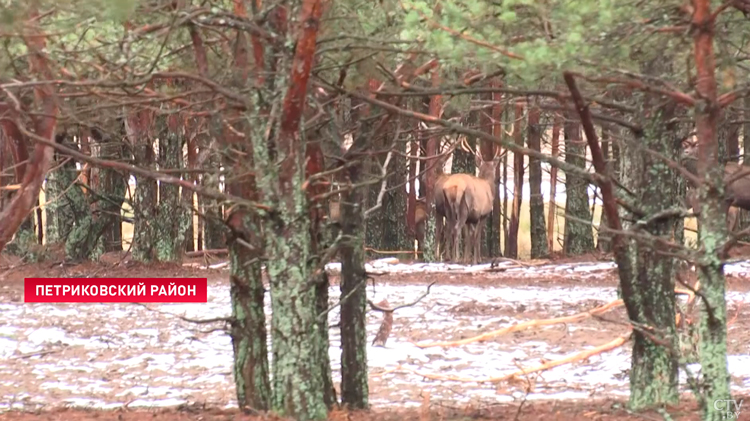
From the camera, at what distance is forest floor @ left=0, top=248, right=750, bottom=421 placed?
24.0 ft

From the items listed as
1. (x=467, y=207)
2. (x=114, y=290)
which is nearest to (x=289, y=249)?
(x=114, y=290)

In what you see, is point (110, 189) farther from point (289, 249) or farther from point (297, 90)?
point (297, 90)

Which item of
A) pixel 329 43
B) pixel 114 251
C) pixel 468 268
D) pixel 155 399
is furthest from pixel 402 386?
pixel 114 251

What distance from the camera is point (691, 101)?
4848 millimetres

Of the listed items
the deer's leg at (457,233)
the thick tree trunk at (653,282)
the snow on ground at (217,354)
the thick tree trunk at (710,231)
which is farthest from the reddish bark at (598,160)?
the deer's leg at (457,233)

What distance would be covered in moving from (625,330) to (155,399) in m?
5.70

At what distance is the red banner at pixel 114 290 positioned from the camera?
48.5 feet

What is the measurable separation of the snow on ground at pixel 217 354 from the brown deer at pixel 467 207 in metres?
5.85

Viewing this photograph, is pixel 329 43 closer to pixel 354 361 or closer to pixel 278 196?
pixel 278 196

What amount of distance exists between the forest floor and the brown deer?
4.30 meters

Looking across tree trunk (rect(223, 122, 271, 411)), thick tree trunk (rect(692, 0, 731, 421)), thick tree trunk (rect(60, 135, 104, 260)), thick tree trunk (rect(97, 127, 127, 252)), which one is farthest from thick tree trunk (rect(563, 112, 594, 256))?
thick tree trunk (rect(692, 0, 731, 421))

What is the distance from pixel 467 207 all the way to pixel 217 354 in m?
10.5

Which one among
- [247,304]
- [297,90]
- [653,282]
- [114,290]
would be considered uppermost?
[297,90]

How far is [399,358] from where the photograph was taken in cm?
1045
